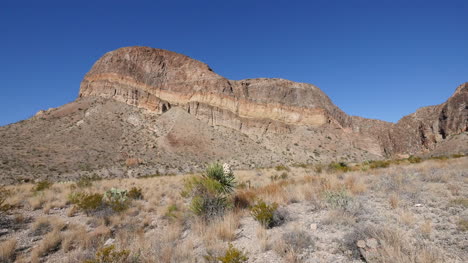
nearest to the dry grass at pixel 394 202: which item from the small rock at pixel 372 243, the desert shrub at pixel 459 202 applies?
the desert shrub at pixel 459 202

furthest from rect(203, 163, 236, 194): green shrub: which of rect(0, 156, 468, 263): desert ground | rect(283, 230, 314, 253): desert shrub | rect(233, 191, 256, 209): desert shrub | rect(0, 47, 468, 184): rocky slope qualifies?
rect(0, 47, 468, 184): rocky slope

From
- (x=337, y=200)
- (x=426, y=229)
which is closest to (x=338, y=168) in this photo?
(x=337, y=200)

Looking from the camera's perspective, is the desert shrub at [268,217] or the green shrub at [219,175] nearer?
the desert shrub at [268,217]

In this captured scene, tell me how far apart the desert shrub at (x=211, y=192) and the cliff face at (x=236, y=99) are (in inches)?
1705

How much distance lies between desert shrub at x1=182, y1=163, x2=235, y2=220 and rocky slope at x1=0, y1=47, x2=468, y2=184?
25.8 metres

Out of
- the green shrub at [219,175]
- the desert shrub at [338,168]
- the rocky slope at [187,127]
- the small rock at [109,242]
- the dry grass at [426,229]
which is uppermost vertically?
the rocky slope at [187,127]

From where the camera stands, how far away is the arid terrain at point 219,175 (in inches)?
157

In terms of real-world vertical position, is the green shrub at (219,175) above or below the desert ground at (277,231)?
above

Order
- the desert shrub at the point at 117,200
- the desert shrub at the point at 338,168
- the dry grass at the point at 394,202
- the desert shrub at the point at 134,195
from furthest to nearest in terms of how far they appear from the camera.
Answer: the desert shrub at the point at 338,168 < the desert shrub at the point at 134,195 < the desert shrub at the point at 117,200 < the dry grass at the point at 394,202

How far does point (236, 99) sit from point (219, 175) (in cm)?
4918

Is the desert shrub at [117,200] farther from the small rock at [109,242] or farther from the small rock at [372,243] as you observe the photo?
the small rock at [372,243]

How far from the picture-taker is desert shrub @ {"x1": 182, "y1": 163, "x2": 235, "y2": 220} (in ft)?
19.5

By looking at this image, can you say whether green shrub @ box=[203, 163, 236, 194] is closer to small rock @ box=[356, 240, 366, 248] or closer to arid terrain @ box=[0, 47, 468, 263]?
arid terrain @ box=[0, 47, 468, 263]

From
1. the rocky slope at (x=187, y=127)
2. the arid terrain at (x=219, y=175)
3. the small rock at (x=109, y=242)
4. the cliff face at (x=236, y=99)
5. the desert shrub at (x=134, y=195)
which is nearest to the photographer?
the arid terrain at (x=219, y=175)
